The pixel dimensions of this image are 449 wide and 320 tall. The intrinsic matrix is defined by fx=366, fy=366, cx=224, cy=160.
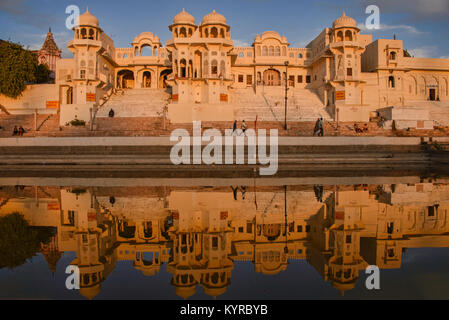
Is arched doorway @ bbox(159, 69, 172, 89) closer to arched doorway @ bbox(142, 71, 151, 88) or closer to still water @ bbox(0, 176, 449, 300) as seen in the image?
arched doorway @ bbox(142, 71, 151, 88)

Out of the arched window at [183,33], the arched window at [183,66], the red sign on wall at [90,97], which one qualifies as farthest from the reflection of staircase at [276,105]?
the red sign on wall at [90,97]

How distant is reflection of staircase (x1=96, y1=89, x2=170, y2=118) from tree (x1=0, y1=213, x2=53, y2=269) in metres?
28.3

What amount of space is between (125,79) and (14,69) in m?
13.9

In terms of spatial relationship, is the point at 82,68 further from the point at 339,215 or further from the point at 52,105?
the point at 339,215

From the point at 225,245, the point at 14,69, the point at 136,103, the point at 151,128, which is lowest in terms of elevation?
the point at 225,245

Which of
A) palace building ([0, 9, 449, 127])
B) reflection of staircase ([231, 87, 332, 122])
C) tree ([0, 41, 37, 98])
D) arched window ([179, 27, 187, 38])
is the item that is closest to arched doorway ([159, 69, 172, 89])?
palace building ([0, 9, 449, 127])

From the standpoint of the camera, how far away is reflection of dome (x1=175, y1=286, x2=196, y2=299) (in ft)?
14.4

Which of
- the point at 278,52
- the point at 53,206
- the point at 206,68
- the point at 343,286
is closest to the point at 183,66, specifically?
the point at 206,68

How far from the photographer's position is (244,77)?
46.1m

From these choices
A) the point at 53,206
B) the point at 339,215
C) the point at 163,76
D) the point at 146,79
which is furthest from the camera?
the point at 146,79

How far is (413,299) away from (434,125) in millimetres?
36372

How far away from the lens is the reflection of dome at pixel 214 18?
121 feet

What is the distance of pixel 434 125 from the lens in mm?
35375
